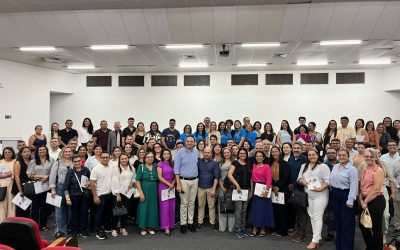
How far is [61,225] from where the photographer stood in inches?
185

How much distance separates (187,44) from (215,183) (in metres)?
3.81

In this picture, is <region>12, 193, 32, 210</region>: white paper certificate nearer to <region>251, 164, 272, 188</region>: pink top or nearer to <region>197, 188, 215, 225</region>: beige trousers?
<region>197, 188, 215, 225</region>: beige trousers

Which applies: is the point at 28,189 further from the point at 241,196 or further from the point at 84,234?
the point at 241,196

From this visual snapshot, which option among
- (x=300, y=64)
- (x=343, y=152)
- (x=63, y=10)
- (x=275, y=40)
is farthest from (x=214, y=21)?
(x=300, y=64)

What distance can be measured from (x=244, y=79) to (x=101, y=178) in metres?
7.59

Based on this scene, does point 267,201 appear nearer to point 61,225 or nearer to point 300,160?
point 300,160

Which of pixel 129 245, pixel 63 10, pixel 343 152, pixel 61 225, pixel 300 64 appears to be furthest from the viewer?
pixel 300 64

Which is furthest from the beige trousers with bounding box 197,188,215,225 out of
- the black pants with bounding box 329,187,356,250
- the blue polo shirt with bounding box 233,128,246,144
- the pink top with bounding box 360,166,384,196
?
the pink top with bounding box 360,166,384,196

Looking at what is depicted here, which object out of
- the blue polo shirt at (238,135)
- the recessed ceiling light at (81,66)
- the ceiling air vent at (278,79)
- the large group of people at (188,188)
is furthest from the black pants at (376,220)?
the recessed ceiling light at (81,66)

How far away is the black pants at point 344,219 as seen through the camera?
3922 millimetres

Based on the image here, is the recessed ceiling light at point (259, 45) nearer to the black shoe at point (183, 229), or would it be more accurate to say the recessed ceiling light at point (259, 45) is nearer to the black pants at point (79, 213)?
the black shoe at point (183, 229)

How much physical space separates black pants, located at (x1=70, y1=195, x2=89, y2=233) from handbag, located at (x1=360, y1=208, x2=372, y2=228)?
161 inches

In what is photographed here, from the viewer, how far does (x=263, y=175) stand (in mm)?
4789

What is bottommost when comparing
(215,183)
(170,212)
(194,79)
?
(170,212)
